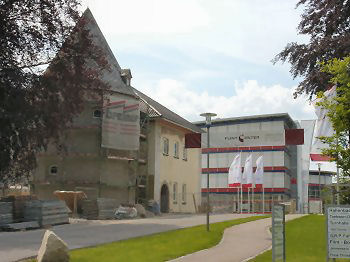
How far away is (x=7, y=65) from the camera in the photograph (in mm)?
23062

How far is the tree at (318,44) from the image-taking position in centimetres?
1986

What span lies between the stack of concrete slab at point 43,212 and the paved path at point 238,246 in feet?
31.1

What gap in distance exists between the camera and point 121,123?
129 ft

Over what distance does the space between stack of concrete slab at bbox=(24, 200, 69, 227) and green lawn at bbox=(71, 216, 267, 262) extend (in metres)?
8.09

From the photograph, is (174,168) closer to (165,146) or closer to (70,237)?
(165,146)

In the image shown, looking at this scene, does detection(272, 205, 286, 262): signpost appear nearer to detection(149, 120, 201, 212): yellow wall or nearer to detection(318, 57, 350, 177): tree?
detection(318, 57, 350, 177): tree

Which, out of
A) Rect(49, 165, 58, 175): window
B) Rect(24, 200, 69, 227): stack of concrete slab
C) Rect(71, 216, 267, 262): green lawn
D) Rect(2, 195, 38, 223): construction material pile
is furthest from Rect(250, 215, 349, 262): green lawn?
Rect(49, 165, 58, 175): window

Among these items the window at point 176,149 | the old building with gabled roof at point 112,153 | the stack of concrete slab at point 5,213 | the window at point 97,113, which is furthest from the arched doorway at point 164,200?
the stack of concrete slab at point 5,213

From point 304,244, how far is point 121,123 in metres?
22.4

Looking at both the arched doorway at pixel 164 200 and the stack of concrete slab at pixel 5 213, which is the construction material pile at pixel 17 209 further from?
the arched doorway at pixel 164 200

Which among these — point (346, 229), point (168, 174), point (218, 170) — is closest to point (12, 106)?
point (346, 229)

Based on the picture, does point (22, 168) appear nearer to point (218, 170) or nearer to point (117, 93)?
point (117, 93)

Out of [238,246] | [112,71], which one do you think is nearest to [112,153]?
[112,71]

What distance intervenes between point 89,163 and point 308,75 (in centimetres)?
2182
